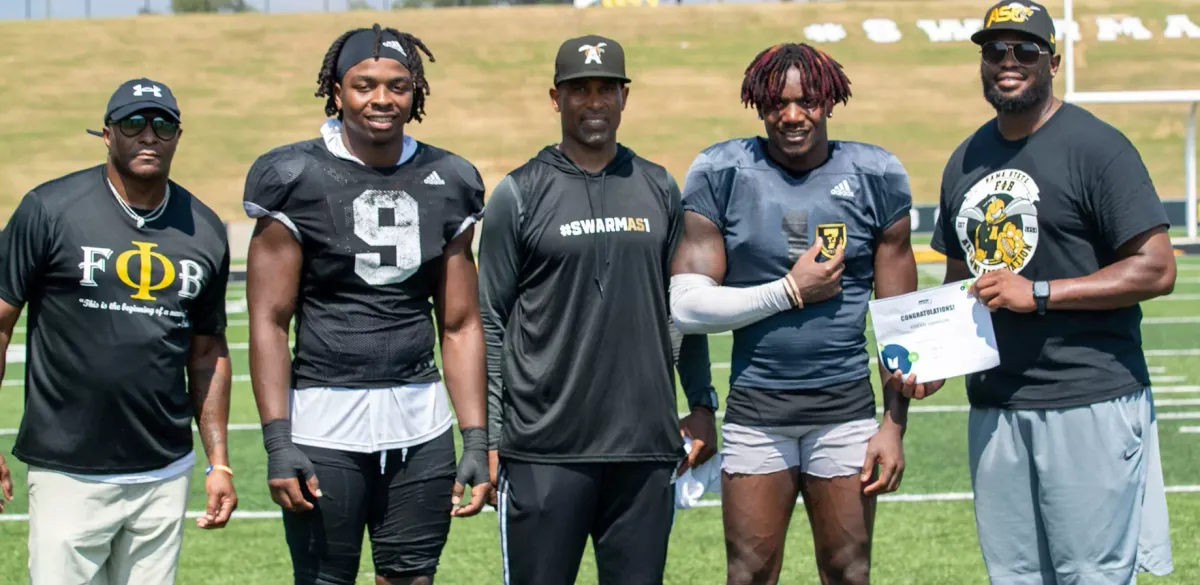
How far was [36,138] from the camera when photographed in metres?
33.1

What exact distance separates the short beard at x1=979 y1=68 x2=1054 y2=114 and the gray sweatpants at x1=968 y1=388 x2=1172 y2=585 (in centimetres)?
86

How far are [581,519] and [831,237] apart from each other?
1.09 m

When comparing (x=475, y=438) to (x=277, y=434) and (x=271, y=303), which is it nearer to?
(x=277, y=434)

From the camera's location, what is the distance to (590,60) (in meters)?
4.01

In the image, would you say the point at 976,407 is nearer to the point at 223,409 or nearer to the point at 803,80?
the point at 803,80

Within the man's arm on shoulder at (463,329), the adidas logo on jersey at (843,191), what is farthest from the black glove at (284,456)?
the adidas logo on jersey at (843,191)

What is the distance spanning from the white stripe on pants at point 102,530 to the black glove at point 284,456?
0.42 metres

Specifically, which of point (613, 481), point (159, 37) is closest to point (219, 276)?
point (613, 481)

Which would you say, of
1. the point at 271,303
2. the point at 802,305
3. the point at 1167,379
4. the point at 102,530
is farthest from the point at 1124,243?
the point at 1167,379

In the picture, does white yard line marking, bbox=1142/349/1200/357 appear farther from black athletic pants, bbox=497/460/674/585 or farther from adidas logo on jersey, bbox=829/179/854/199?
black athletic pants, bbox=497/460/674/585

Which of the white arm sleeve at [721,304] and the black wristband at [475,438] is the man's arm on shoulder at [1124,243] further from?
the black wristband at [475,438]

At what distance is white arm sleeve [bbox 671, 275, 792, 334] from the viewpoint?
408 cm

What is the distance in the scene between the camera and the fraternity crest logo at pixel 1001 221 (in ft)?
13.1

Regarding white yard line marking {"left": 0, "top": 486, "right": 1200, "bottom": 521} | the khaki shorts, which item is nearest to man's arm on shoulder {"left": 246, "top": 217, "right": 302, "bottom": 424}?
the khaki shorts
